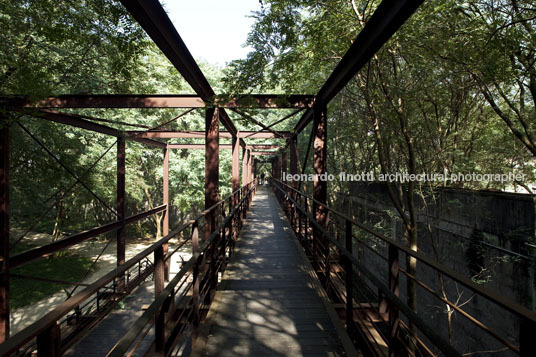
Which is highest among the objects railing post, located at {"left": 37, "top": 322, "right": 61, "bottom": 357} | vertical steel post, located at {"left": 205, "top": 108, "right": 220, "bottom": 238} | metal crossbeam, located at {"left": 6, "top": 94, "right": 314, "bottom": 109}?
metal crossbeam, located at {"left": 6, "top": 94, "right": 314, "bottom": 109}

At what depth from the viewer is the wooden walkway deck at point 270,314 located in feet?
9.48

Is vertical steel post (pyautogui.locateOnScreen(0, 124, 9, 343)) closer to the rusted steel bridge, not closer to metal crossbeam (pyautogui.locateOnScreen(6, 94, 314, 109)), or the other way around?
the rusted steel bridge

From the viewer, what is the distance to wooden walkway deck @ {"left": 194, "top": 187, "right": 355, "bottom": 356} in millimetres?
2891

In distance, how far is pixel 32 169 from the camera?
10.0 metres

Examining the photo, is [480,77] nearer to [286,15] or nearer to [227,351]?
[286,15]

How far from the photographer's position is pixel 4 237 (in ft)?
17.4

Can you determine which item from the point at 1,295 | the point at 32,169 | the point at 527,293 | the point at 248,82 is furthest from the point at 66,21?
the point at 527,293

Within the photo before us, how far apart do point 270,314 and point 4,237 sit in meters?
5.60

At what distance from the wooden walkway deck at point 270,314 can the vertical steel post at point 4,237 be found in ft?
13.9

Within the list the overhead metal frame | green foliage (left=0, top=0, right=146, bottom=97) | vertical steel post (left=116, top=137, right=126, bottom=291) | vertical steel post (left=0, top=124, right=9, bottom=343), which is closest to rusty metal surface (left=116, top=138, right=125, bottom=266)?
vertical steel post (left=116, top=137, right=126, bottom=291)

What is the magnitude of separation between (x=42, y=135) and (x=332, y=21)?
10.9 metres

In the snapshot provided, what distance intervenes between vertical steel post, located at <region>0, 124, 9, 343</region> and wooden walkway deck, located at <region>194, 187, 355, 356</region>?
4229 mm

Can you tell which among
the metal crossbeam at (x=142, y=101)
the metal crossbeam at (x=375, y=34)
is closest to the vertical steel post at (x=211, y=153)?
the metal crossbeam at (x=142, y=101)

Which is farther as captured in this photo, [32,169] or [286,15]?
[32,169]
